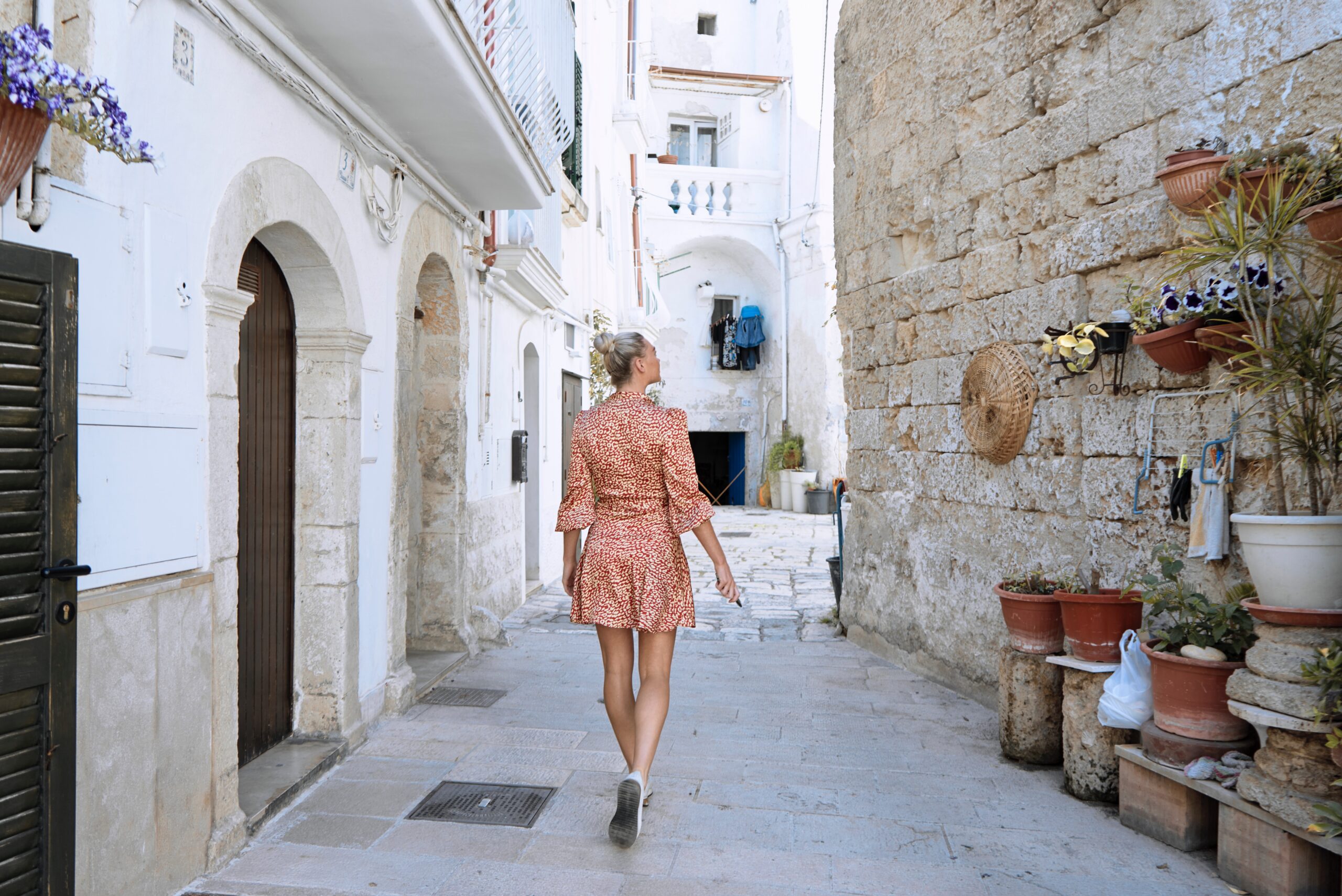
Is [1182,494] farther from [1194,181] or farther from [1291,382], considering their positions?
[1194,181]

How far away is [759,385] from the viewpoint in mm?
21047

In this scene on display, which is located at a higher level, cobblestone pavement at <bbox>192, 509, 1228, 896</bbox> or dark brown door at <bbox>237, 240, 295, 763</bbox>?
dark brown door at <bbox>237, 240, 295, 763</bbox>

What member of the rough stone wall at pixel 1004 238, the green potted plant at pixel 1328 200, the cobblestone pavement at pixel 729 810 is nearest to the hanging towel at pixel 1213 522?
the rough stone wall at pixel 1004 238

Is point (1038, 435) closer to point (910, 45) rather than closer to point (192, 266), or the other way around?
point (910, 45)

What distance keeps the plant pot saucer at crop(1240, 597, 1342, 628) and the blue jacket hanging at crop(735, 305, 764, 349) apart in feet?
59.1

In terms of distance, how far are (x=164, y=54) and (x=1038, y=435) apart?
4.01 meters

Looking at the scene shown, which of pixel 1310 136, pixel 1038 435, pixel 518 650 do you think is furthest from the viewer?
pixel 518 650

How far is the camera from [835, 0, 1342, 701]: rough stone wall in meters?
3.68

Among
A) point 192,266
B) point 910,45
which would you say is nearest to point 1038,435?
point 910,45

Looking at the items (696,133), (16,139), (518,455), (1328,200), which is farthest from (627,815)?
(696,133)

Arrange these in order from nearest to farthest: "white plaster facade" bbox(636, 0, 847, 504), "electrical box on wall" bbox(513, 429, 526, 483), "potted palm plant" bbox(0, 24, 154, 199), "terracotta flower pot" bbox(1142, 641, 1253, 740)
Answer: "potted palm plant" bbox(0, 24, 154, 199) < "terracotta flower pot" bbox(1142, 641, 1253, 740) < "electrical box on wall" bbox(513, 429, 526, 483) < "white plaster facade" bbox(636, 0, 847, 504)

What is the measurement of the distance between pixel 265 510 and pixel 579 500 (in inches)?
56.2

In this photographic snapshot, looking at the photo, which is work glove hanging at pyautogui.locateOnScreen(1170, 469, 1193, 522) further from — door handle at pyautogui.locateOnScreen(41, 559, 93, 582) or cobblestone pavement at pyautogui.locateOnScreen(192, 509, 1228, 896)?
door handle at pyautogui.locateOnScreen(41, 559, 93, 582)

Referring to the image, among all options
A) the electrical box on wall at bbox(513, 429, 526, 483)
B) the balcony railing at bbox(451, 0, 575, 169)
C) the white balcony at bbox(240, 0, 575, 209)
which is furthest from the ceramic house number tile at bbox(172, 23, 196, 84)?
the electrical box on wall at bbox(513, 429, 526, 483)
